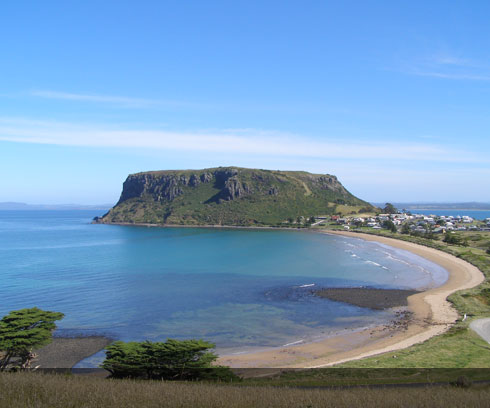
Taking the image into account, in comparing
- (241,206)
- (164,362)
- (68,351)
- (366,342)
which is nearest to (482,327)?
(366,342)

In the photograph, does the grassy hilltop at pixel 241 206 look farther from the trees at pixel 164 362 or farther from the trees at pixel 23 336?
the trees at pixel 164 362

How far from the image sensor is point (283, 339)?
31.3m

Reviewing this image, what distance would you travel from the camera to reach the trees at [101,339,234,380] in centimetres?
1894

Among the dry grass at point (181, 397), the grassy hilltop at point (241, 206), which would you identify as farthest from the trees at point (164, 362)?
the grassy hilltop at point (241, 206)

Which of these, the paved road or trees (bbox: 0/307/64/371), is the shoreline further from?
the paved road

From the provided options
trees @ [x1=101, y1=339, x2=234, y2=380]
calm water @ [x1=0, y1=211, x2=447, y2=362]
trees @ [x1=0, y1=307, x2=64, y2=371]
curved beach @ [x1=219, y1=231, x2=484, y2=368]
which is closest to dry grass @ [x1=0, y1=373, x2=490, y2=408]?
trees @ [x1=101, y1=339, x2=234, y2=380]

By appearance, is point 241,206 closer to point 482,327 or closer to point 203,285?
point 203,285

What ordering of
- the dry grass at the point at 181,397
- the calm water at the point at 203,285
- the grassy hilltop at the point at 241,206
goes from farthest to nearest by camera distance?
1. the grassy hilltop at the point at 241,206
2. the calm water at the point at 203,285
3. the dry grass at the point at 181,397

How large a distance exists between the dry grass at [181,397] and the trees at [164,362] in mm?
6006

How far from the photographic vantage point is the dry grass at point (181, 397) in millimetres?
10625

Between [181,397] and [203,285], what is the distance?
135 feet

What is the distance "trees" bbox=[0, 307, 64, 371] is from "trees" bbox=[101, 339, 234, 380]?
5.02 meters

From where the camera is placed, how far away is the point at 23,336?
22.3 metres

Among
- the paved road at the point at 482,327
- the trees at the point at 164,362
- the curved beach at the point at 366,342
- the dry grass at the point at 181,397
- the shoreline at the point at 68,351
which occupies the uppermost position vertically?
the dry grass at the point at 181,397
